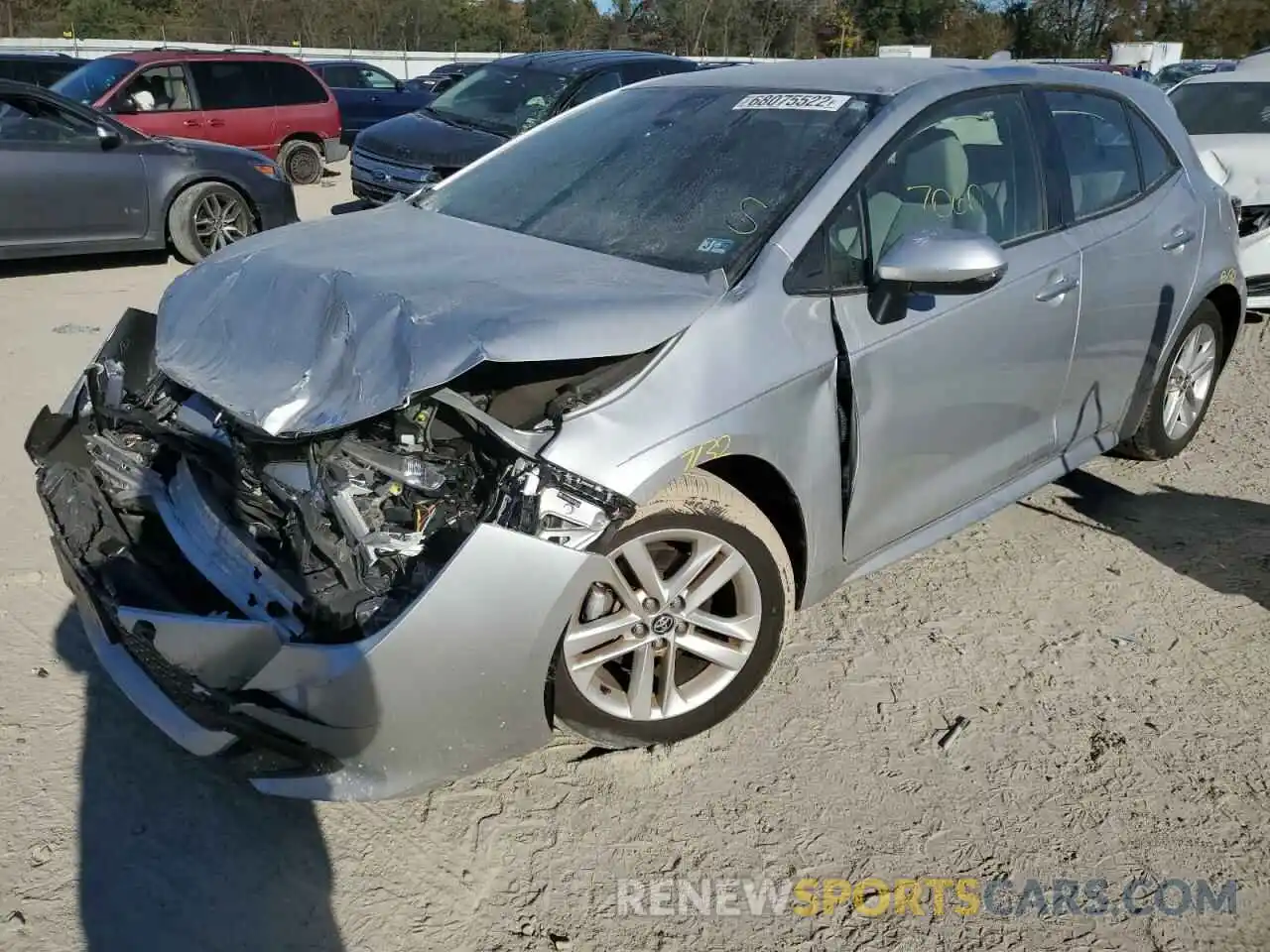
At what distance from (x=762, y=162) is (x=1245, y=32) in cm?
5143

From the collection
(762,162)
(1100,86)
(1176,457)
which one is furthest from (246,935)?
(1176,457)

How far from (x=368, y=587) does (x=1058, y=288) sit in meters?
2.49

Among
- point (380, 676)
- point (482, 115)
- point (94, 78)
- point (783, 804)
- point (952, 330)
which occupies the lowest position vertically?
point (783, 804)

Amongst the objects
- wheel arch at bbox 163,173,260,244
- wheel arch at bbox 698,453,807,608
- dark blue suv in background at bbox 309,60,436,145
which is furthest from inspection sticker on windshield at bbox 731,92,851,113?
dark blue suv in background at bbox 309,60,436,145

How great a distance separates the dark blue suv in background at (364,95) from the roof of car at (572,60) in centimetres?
819

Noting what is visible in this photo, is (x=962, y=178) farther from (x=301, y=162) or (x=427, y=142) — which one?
(x=301, y=162)

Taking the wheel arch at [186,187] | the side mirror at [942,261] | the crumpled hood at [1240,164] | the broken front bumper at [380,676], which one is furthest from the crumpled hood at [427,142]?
the broken front bumper at [380,676]

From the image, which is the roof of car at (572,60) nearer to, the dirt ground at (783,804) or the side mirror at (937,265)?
the dirt ground at (783,804)

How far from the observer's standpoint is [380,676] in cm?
226

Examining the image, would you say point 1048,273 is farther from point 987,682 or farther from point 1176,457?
point 1176,457

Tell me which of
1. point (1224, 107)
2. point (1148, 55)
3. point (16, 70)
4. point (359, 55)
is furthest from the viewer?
point (359, 55)

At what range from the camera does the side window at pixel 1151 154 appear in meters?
4.20

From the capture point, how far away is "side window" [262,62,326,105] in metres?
13.4

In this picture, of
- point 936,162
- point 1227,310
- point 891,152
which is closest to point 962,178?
point 936,162
